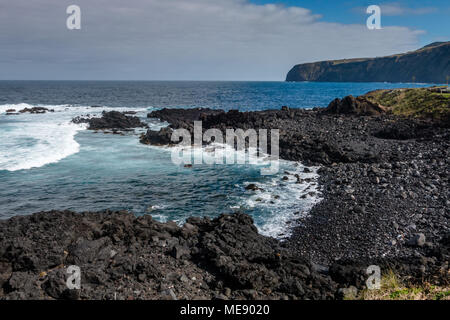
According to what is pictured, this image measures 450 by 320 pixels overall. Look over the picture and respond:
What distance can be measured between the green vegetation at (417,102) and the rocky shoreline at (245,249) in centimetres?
2032

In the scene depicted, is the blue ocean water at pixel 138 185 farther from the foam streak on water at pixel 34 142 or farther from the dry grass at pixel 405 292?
the dry grass at pixel 405 292

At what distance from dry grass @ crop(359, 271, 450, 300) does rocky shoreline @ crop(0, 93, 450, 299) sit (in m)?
0.88

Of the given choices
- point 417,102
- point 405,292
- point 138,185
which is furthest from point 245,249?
point 417,102

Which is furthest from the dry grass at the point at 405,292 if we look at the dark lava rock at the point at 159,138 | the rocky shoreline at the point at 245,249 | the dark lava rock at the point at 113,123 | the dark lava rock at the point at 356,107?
the dark lava rock at the point at 113,123

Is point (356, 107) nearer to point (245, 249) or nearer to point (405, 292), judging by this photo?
point (245, 249)

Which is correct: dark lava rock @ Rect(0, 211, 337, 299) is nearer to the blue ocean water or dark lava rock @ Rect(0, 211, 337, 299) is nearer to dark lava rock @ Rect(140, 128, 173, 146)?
the blue ocean water

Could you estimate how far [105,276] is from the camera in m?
8.69

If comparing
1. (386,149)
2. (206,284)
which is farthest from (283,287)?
(386,149)

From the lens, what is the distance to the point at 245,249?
36.1 ft

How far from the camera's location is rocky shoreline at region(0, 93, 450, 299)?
862 cm

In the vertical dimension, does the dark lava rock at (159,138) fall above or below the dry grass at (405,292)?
above

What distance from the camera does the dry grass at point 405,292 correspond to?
7039 mm

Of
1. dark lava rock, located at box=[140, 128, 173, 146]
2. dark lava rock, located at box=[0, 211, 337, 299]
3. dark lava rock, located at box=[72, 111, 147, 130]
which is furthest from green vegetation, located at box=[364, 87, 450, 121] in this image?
dark lava rock, located at box=[72, 111, 147, 130]
